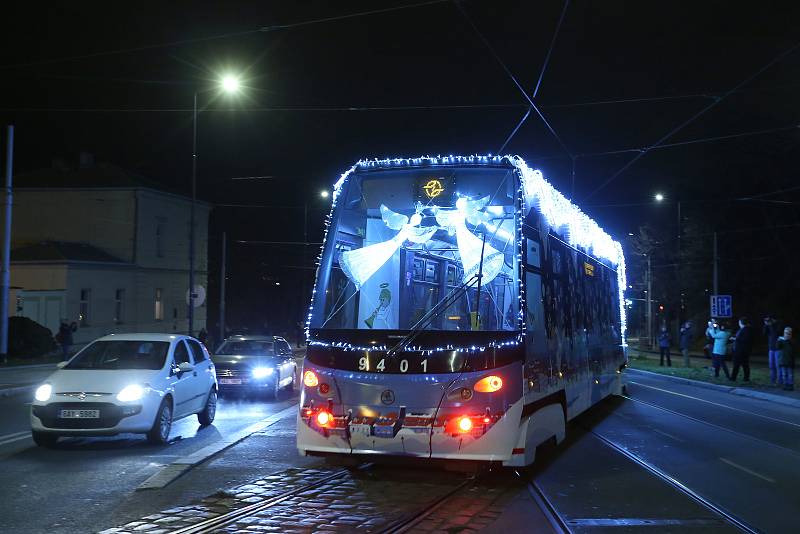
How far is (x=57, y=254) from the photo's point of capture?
37812mm

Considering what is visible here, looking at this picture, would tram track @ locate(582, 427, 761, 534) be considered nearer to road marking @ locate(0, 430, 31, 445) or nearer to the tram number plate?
the tram number plate

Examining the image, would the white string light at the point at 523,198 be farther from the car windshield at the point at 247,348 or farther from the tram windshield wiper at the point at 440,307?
the car windshield at the point at 247,348

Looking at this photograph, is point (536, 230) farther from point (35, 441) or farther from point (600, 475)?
point (35, 441)

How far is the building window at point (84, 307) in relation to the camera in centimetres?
3869

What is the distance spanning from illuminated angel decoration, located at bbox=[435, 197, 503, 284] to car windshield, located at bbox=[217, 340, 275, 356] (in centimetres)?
1106

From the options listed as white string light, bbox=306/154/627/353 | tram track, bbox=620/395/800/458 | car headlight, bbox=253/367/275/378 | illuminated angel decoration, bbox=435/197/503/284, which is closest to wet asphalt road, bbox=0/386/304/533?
white string light, bbox=306/154/627/353

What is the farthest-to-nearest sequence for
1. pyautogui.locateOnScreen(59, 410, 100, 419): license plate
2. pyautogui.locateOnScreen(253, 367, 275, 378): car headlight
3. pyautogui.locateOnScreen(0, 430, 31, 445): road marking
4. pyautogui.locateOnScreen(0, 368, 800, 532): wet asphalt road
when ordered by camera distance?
1. pyautogui.locateOnScreen(253, 367, 275, 378): car headlight
2. pyautogui.locateOnScreen(0, 430, 31, 445): road marking
3. pyautogui.locateOnScreen(59, 410, 100, 419): license plate
4. pyautogui.locateOnScreen(0, 368, 800, 532): wet asphalt road

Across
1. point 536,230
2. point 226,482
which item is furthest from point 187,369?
point 536,230

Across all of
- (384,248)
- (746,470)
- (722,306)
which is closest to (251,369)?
(384,248)

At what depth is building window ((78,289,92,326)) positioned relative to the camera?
127 ft

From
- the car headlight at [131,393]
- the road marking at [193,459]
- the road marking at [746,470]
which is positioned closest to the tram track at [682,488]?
the road marking at [746,470]

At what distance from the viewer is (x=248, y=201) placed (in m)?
56.6

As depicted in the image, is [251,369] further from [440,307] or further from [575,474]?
[440,307]

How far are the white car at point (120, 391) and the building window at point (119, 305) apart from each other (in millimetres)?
31712
